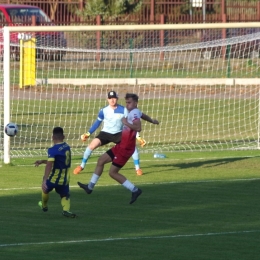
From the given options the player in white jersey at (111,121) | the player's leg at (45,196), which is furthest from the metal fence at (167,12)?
the player's leg at (45,196)

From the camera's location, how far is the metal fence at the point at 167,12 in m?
38.3

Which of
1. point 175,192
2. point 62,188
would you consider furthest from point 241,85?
point 62,188

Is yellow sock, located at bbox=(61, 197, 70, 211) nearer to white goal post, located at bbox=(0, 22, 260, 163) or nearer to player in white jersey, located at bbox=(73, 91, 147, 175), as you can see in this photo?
player in white jersey, located at bbox=(73, 91, 147, 175)

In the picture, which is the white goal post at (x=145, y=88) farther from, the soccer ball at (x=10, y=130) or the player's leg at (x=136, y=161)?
the player's leg at (x=136, y=161)

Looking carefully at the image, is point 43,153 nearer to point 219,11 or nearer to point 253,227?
point 253,227

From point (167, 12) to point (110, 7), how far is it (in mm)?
3329

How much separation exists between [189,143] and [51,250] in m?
11.7

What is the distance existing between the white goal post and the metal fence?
3.21 meters

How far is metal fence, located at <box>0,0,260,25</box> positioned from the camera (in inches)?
1507

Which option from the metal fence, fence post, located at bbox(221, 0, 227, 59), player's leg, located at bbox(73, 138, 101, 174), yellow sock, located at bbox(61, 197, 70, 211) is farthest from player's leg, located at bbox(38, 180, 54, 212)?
the metal fence

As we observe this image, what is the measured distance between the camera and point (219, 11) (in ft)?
137

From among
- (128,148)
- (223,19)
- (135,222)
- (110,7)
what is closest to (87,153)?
(128,148)

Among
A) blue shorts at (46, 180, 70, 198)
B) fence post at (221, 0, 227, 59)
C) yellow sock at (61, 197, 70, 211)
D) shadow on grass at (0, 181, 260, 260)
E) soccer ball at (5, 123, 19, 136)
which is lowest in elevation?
shadow on grass at (0, 181, 260, 260)

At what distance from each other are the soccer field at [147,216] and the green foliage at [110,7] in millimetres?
23392
